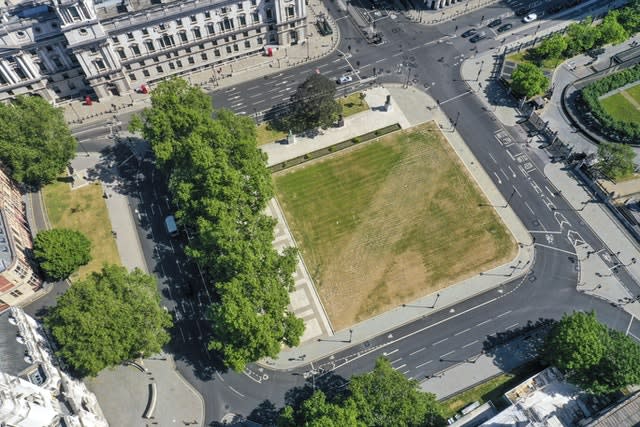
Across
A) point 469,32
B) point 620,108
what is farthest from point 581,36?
point 469,32

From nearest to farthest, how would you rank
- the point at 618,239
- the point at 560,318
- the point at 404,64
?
the point at 560,318 → the point at 618,239 → the point at 404,64

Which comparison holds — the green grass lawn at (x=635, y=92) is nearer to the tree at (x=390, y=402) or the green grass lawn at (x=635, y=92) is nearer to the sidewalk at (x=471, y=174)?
the sidewalk at (x=471, y=174)

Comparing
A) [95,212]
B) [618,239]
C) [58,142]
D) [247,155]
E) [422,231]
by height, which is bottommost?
[618,239]

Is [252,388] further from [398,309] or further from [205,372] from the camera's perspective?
[398,309]

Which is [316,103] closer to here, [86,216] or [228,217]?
[228,217]

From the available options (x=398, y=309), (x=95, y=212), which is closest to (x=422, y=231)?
(x=398, y=309)

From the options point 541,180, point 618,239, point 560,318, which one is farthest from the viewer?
point 541,180

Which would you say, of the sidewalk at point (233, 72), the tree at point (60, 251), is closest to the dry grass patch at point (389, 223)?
the sidewalk at point (233, 72)
